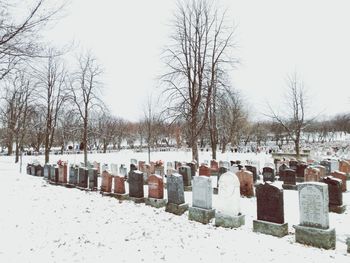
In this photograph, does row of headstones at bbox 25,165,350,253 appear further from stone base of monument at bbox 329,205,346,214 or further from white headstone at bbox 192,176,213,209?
stone base of monument at bbox 329,205,346,214

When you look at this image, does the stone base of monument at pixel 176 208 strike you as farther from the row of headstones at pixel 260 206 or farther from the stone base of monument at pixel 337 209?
the stone base of monument at pixel 337 209

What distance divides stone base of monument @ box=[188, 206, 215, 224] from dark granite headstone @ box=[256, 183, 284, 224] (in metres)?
1.34

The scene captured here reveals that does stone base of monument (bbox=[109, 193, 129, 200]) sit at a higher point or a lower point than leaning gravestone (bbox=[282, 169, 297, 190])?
lower

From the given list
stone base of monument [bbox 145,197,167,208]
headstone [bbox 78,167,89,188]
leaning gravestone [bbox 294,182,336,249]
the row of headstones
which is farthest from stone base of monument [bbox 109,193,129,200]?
leaning gravestone [bbox 294,182,336,249]

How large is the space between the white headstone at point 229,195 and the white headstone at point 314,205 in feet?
5.02

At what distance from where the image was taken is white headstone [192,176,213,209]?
7.97 metres

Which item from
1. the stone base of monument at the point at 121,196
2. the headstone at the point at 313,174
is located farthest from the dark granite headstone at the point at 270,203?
the stone base of monument at the point at 121,196

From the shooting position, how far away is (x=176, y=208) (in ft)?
28.5

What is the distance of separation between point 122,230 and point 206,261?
2399 mm

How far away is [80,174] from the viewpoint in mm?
13055

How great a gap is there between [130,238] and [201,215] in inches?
92.1

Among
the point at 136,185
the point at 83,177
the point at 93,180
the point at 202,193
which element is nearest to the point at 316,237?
the point at 202,193

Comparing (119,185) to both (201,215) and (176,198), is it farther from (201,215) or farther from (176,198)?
(201,215)

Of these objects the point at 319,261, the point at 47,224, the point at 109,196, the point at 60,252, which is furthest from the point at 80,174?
the point at 319,261
